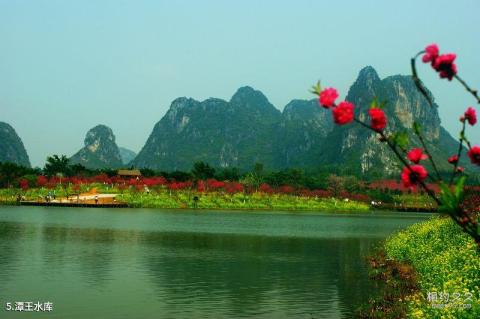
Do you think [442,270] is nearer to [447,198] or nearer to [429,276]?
[429,276]

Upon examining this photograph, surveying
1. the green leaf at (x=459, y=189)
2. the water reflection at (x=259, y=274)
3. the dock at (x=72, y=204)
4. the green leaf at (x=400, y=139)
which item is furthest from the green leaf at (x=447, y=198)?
the dock at (x=72, y=204)

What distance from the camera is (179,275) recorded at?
2792 cm

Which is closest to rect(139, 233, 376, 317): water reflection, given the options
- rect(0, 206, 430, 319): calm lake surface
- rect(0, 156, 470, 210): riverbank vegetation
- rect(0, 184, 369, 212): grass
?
rect(0, 206, 430, 319): calm lake surface

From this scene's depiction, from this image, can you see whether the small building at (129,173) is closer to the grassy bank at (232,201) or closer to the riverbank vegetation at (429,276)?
the grassy bank at (232,201)

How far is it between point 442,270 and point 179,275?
13230 mm

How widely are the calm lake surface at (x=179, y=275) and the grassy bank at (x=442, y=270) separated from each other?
2787 mm

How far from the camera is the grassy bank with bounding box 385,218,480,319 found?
14.1 metres

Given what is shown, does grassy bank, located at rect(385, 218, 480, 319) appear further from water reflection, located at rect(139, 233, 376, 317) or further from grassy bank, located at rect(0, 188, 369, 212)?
grassy bank, located at rect(0, 188, 369, 212)

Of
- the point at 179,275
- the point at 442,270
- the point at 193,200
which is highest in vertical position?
the point at 442,270

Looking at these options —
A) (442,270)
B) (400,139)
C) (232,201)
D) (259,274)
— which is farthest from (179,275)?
(232,201)

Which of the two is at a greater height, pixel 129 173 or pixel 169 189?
pixel 129 173

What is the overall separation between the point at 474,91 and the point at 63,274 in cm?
2455

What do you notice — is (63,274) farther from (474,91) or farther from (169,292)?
(474,91)

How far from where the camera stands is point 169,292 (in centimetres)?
2344
